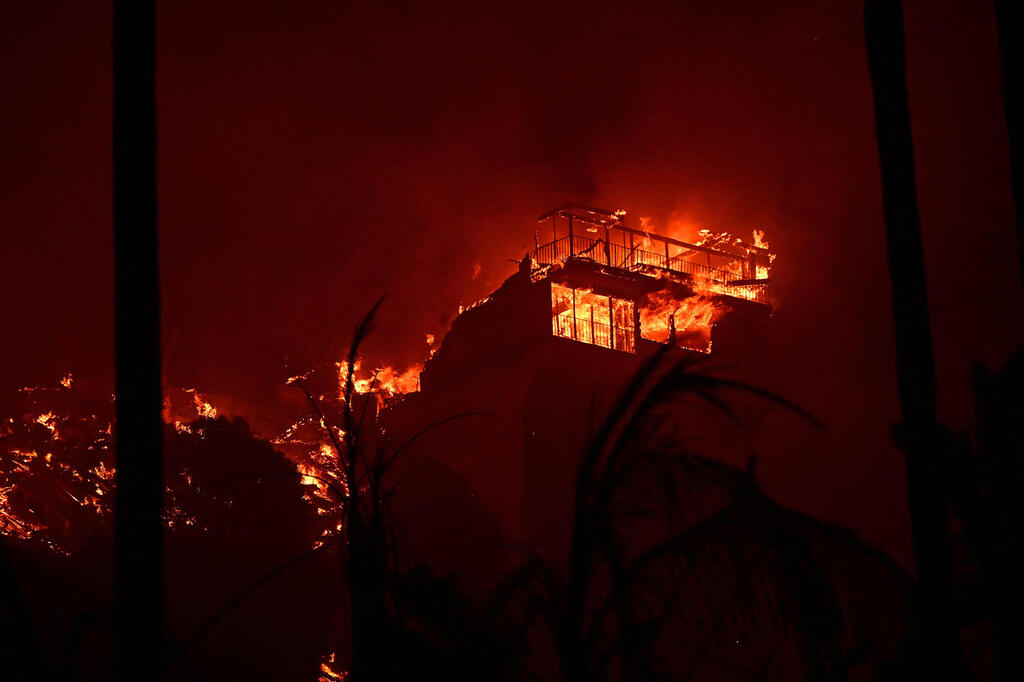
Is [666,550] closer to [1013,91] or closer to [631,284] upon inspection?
[1013,91]

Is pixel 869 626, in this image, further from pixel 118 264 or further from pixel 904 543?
pixel 904 543

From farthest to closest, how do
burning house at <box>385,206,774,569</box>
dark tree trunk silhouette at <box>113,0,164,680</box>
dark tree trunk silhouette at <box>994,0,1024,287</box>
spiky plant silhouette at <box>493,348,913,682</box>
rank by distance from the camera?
burning house at <box>385,206,774,569</box>, dark tree trunk silhouette at <box>994,0,1024,287</box>, spiky plant silhouette at <box>493,348,913,682</box>, dark tree trunk silhouette at <box>113,0,164,680</box>

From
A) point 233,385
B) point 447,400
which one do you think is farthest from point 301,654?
point 233,385

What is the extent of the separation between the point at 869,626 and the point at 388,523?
481 cm

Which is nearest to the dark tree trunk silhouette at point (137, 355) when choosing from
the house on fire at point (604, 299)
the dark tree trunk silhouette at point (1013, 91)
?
the dark tree trunk silhouette at point (1013, 91)

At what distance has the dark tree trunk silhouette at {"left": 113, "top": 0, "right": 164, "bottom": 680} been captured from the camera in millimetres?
8023

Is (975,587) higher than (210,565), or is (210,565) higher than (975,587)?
(210,565)

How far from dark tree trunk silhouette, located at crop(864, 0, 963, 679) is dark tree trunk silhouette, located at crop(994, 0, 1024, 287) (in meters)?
0.93

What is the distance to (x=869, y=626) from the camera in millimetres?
10625

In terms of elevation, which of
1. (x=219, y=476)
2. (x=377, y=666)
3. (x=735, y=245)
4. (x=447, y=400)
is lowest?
(x=377, y=666)

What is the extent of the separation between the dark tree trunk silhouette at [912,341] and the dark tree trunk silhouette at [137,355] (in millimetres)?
6167

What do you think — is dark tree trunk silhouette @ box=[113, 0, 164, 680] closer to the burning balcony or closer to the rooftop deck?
the burning balcony

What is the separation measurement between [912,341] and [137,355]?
661 centimetres

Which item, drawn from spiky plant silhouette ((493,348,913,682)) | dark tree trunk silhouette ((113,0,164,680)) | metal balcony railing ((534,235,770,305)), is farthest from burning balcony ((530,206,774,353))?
dark tree trunk silhouette ((113,0,164,680))
